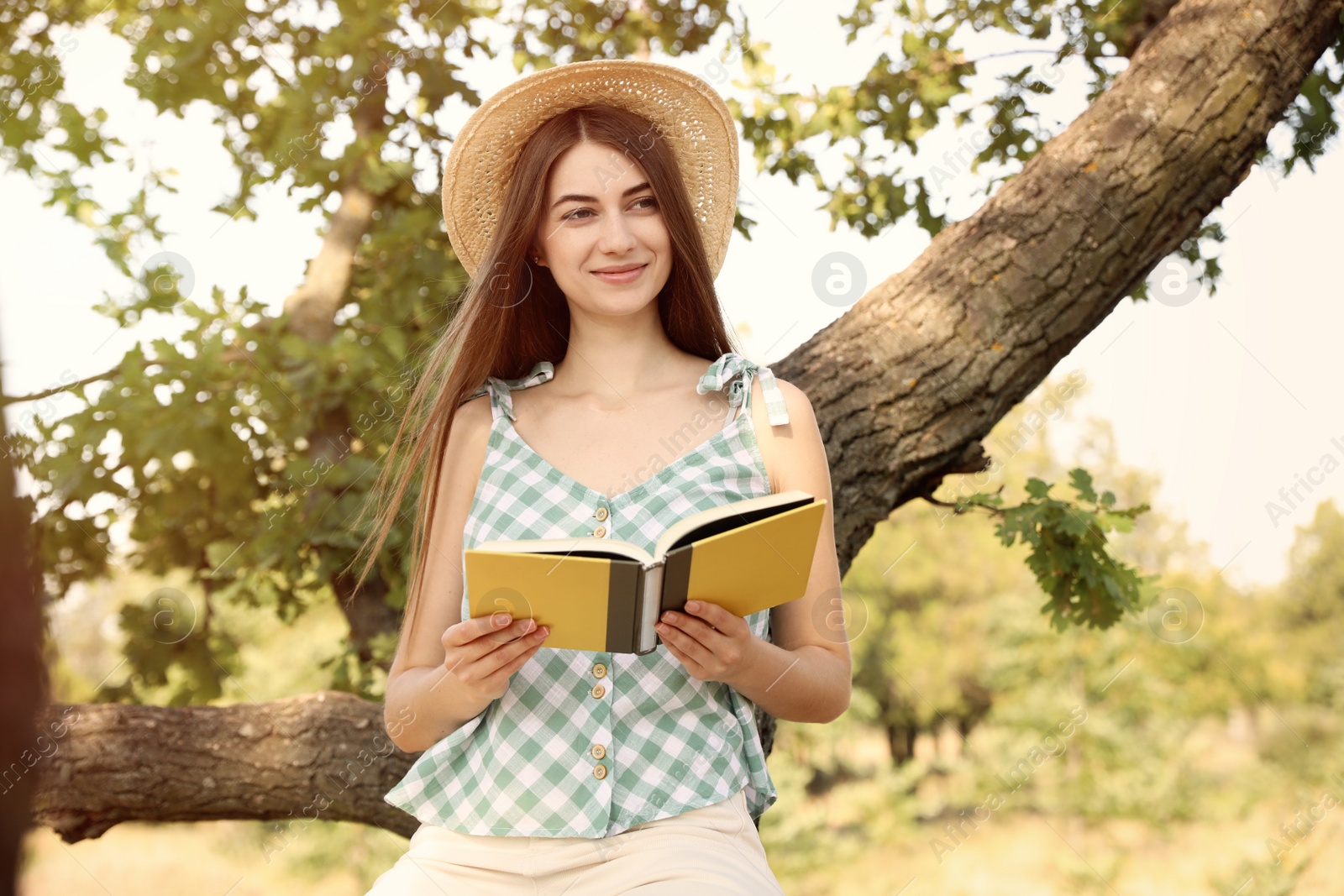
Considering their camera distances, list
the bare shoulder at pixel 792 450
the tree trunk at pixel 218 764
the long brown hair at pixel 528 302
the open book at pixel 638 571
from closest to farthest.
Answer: the open book at pixel 638 571
the bare shoulder at pixel 792 450
the long brown hair at pixel 528 302
the tree trunk at pixel 218 764

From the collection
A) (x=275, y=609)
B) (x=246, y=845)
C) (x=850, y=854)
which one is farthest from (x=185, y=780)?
(x=850, y=854)

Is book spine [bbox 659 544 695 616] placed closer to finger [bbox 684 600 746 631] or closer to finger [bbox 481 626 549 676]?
finger [bbox 684 600 746 631]

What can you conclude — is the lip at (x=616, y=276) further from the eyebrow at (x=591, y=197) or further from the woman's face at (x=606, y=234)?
the eyebrow at (x=591, y=197)

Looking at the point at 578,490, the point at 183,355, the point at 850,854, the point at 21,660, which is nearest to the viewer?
the point at 21,660

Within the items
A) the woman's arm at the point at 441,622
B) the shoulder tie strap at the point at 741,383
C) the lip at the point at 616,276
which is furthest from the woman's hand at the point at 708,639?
the lip at the point at 616,276

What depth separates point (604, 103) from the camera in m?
2.58

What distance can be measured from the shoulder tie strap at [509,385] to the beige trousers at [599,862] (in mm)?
978

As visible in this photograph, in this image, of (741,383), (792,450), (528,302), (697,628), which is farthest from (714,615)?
(528,302)

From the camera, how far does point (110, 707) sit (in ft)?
11.1

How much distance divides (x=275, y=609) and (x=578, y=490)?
8.19ft

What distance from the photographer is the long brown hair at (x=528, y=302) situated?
2.44 m

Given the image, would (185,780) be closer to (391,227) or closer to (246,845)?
(391,227)

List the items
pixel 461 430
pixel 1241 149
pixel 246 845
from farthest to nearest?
1. pixel 246 845
2. pixel 1241 149
3. pixel 461 430

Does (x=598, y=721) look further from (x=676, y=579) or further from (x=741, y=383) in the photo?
(x=741, y=383)
